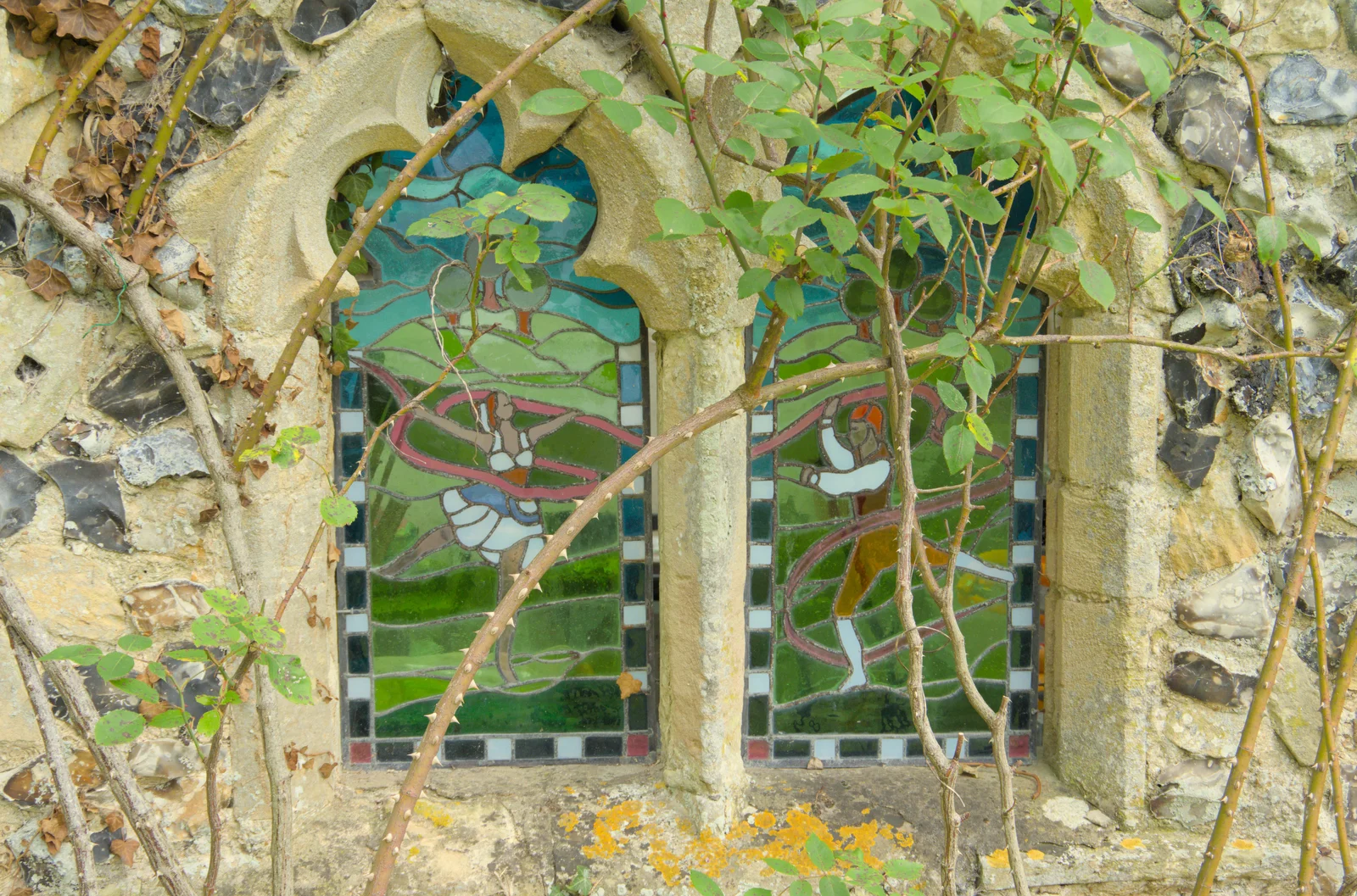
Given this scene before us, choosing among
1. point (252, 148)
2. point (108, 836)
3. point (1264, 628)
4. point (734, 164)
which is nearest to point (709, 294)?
point (734, 164)

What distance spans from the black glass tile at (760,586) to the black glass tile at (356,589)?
2.68ft

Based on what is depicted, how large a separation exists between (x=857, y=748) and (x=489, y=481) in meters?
1.00

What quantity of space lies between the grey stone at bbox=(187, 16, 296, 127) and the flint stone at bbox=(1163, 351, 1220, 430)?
1721 millimetres

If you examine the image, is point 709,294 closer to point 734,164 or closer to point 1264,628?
point 734,164

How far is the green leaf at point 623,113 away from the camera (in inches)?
46.0

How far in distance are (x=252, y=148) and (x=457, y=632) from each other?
1025mm

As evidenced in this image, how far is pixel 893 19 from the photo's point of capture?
126cm

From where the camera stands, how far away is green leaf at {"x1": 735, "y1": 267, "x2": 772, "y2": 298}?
126 cm

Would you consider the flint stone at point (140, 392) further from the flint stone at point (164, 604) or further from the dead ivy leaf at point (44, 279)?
the flint stone at point (164, 604)

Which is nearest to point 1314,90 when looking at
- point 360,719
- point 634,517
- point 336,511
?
point 634,517

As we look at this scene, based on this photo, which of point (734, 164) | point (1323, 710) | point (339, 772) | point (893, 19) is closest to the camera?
point (893, 19)

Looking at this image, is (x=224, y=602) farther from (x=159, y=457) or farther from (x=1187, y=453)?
(x=1187, y=453)

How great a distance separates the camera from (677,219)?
1.17m

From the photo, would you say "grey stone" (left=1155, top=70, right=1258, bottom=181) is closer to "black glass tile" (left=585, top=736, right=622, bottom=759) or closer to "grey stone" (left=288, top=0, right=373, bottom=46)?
"grey stone" (left=288, top=0, right=373, bottom=46)
